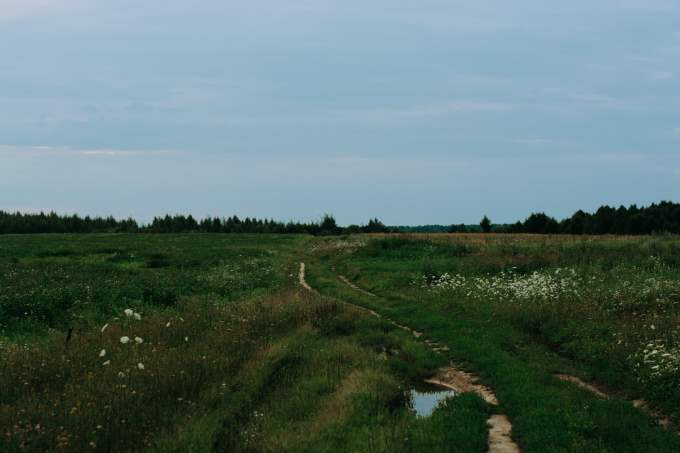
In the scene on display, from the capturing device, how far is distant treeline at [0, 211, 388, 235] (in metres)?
112

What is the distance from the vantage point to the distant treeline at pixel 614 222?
7738cm

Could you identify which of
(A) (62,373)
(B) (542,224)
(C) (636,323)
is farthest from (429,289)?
(B) (542,224)

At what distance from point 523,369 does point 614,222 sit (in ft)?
255

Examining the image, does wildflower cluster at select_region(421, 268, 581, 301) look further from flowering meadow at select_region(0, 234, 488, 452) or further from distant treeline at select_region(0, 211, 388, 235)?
distant treeline at select_region(0, 211, 388, 235)

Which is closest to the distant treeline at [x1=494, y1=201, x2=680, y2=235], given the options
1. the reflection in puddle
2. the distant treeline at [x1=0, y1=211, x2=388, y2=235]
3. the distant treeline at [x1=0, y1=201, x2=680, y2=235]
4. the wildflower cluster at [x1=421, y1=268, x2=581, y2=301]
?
the distant treeline at [x1=0, y1=201, x2=680, y2=235]

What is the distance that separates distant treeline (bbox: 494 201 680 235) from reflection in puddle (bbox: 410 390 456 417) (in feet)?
237

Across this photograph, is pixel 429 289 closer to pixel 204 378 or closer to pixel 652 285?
pixel 652 285

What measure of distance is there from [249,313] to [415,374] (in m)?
6.16

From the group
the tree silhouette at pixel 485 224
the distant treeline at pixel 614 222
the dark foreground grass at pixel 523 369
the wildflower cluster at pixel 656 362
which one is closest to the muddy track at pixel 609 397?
the dark foreground grass at pixel 523 369

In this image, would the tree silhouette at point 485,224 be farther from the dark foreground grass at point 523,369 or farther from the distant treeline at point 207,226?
the dark foreground grass at point 523,369

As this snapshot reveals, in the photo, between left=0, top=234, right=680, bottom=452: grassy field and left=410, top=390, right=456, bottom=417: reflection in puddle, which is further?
left=410, top=390, right=456, bottom=417: reflection in puddle

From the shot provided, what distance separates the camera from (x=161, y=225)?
116 meters

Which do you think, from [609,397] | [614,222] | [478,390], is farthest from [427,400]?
[614,222]

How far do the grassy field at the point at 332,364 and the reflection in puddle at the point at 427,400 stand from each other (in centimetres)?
28
